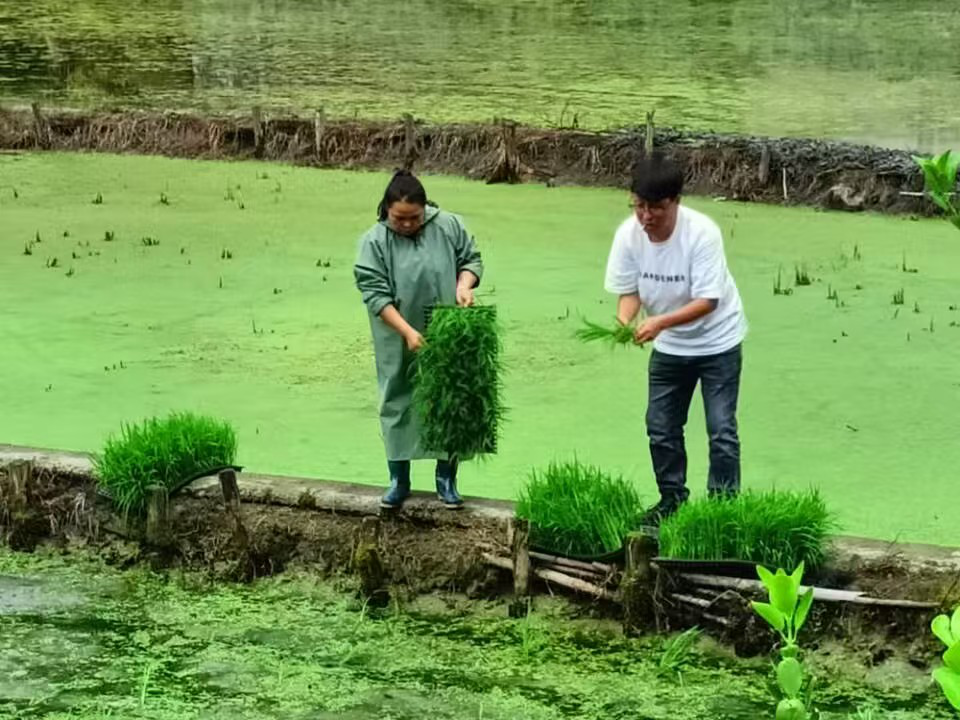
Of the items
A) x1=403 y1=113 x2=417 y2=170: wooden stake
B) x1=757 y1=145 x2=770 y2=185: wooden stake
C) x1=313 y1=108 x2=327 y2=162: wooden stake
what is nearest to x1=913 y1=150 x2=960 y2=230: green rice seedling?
x1=757 y1=145 x2=770 y2=185: wooden stake

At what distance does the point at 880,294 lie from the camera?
5.35m

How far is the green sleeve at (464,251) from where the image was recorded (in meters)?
2.95

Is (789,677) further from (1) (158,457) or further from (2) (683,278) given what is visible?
(1) (158,457)

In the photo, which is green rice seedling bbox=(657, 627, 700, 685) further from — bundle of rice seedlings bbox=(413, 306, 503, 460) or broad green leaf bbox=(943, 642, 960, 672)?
broad green leaf bbox=(943, 642, 960, 672)

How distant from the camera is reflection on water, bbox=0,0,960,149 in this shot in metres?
9.59

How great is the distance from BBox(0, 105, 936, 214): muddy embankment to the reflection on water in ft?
2.37

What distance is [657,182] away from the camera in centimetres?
269

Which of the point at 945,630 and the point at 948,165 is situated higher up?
the point at 948,165

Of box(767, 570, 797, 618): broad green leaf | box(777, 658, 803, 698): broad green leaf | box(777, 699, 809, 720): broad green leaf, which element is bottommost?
box(777, 699, 809, 720): broad green leaf

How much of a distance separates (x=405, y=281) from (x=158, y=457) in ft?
2.20

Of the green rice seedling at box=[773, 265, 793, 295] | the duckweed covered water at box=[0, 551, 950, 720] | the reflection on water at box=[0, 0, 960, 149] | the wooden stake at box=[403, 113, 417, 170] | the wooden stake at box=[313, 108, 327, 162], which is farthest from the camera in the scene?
the reflection on water at box=[0, 0, 960, 149]

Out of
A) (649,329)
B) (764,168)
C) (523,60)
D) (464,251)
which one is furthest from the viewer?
(523,60)

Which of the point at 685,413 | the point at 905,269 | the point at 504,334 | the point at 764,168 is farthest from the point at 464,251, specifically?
the point at 764,168

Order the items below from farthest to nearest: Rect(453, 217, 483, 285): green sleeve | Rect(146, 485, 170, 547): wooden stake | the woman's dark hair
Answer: Rect(146, 485, 170, 547): wooden stake < Rect(453, 217, 483, 285): green sleeve < the woman's dark hair
